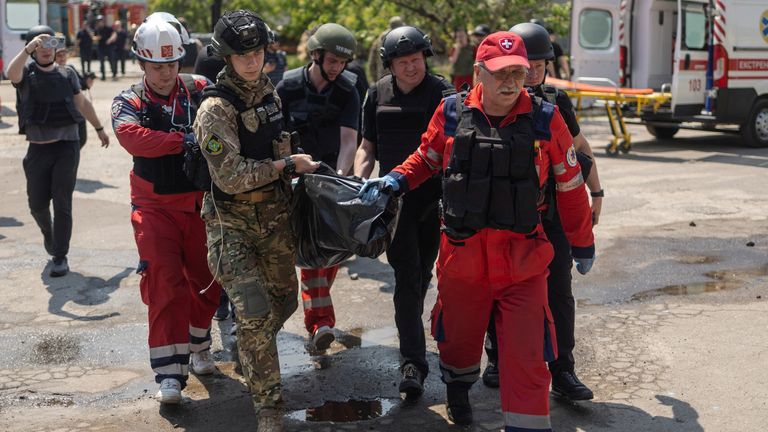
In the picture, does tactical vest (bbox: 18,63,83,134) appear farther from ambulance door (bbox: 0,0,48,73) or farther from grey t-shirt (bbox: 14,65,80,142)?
ambulance door (bbox: 0,0,48,73)

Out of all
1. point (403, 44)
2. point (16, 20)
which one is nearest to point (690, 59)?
point (403, 44)

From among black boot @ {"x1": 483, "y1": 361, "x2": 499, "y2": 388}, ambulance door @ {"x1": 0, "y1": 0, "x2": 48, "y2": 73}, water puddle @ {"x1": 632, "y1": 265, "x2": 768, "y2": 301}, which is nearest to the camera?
black boot @ {"x1": 483, "y1": 361, "x2": 499, "y2": 388}

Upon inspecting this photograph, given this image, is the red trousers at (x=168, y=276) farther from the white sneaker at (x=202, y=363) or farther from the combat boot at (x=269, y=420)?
the combat boot at (x=269, y=420)

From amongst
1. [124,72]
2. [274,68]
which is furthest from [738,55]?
[124,72]

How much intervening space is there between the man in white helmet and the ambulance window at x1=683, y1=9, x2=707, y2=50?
34.7 ft

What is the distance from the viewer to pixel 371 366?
567 cm

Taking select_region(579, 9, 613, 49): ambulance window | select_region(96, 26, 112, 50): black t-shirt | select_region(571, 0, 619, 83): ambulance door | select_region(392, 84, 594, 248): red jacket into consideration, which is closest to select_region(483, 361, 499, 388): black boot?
select_region(392, 84, 594, 248): red jacket

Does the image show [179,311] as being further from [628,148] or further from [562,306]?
[628,148]

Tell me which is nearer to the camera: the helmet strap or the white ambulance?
the helmet strap

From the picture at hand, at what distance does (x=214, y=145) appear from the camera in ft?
14.6

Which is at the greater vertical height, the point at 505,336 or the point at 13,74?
the point at 13,74

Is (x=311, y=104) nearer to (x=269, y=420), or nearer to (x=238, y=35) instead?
(x=238, y=35)

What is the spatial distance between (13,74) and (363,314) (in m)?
3.48

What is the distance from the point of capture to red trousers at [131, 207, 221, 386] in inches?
198
